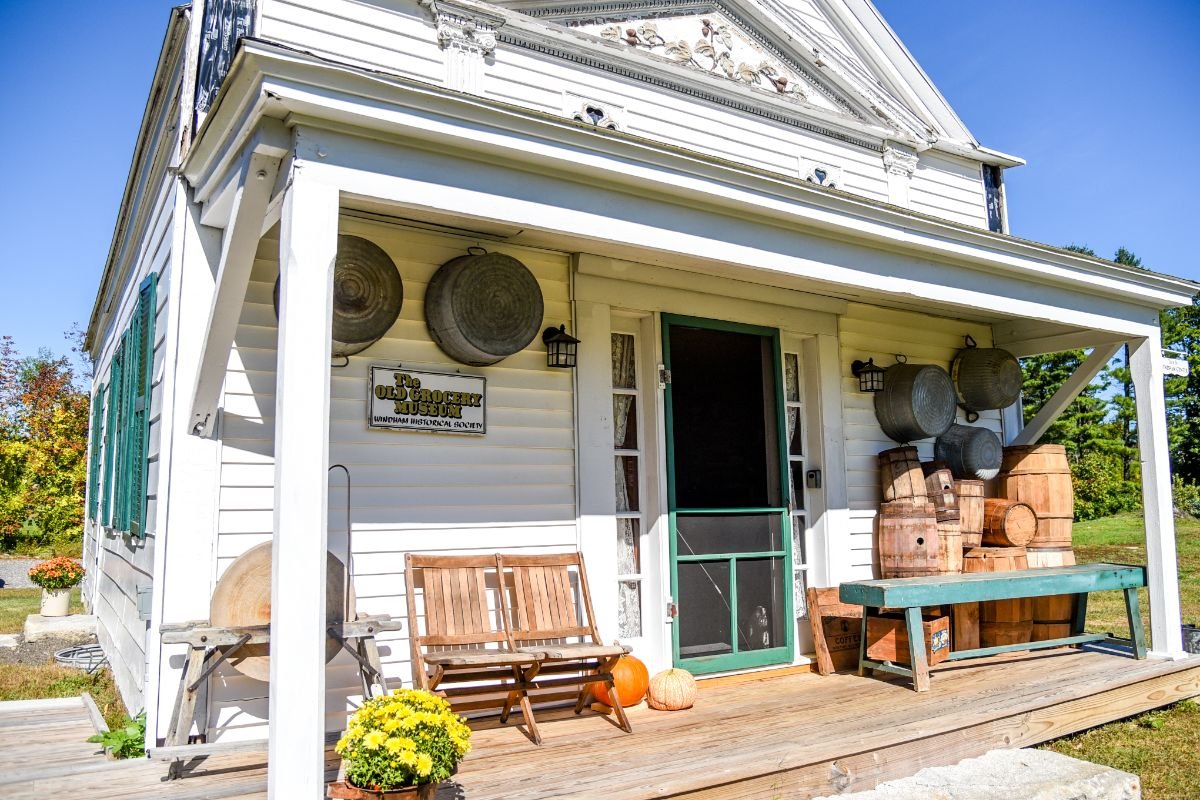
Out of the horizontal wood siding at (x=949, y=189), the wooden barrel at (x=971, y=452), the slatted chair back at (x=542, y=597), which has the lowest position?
the slatted chair back at (x=542, y=597)

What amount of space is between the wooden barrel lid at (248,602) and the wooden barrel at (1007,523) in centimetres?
446

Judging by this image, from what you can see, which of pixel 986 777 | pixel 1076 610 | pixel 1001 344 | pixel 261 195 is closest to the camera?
pixel 261 195

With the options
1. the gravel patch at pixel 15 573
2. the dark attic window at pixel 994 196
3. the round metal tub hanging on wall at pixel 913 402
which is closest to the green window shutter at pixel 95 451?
the gravel patch at pixel 15 573

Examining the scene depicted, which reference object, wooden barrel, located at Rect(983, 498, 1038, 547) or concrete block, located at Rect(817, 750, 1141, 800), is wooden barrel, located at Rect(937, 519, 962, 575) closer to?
wooden barrel, located at Rect(983, 498, 1038, 547)

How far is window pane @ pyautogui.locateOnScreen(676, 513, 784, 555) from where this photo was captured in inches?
201

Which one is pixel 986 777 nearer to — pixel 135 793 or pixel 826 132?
pixel 135 793

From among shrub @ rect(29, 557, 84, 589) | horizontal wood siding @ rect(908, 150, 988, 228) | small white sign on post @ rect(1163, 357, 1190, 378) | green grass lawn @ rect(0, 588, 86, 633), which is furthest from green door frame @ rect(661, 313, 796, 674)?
green grass lawn @ rect(0, 588, 86, 633)

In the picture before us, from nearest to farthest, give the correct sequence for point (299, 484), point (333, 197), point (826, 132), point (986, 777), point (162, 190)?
point (299, 484) < point (333, 197) < point (986, 777) < point (162, 190) < point (826, 132)

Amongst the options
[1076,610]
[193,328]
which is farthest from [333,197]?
[1076,610]

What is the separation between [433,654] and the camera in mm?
3895

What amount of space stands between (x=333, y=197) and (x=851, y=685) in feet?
12.5

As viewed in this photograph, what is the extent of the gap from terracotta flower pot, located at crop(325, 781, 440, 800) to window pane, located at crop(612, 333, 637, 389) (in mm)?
2809

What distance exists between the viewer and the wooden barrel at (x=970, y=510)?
5.94m

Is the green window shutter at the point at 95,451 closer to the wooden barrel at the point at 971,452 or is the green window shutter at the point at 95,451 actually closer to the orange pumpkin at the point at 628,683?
the orange pumpkin at the point at 628,683
